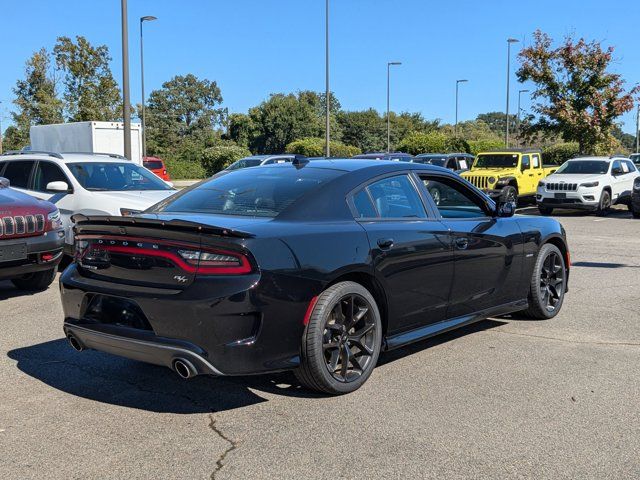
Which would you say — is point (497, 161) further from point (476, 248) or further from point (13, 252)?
point (13, 252)

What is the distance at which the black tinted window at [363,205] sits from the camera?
468cm

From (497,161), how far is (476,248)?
16.4 meters

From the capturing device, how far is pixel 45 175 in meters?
10.1

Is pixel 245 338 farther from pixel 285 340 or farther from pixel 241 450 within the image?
pixel 241 450

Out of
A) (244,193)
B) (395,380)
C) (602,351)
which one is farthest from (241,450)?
(602,351)

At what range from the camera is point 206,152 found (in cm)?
4916

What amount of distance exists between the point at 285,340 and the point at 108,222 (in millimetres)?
1353

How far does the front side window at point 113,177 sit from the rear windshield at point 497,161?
12.8m

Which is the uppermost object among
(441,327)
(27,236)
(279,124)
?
(279,124)

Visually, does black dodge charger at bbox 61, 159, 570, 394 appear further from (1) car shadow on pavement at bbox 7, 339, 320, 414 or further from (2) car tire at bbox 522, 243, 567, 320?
(2) car tire at bbox 522, 243, 567, 320

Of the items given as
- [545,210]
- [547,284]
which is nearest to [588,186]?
[545,210]

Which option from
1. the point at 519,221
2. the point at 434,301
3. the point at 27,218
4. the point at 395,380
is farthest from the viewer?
the point at 27,218

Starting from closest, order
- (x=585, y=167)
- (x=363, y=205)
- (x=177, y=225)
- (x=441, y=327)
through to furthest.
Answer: (x=177, y=225) → (x=363, y=205) → (x=441, y=327) → (x=585, y=167)

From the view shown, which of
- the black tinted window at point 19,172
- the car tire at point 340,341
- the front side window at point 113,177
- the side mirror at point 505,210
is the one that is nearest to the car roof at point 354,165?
the side mirror at point 505,210
